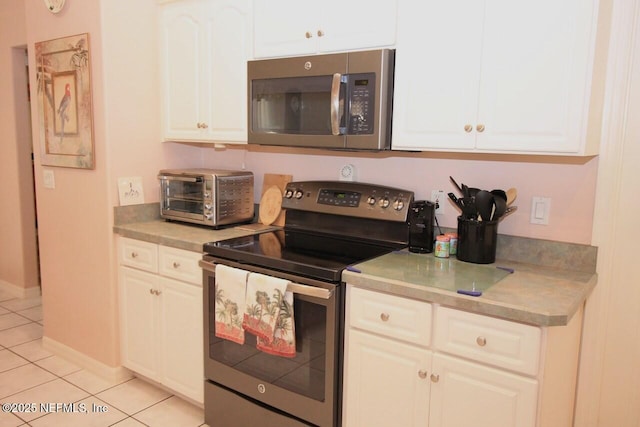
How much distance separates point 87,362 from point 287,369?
5.44 ft

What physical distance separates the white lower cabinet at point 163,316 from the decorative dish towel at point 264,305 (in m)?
0.46

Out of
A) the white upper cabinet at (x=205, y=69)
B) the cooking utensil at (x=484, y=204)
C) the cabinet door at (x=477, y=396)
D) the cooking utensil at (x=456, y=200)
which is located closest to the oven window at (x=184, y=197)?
the white upper cabinet at (x=205, y=69)

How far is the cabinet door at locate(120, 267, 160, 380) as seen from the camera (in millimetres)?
2703

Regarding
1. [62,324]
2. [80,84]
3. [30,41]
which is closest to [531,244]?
[80,84]

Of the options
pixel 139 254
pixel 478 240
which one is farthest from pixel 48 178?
pixel 478 240

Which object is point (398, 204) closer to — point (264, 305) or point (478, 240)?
point (478, 240)

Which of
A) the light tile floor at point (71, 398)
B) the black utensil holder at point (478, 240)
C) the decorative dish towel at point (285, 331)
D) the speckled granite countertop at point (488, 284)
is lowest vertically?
the light tile floor at point (71, 398)

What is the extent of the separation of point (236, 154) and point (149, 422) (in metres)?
1.61

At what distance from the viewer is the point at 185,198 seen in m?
2.89

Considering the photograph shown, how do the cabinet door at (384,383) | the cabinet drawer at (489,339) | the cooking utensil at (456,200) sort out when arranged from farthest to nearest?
1. the cooking utensil at (456,200)
2. the cabinet door at (384,383)
3. the cabinet drawer at (489,339)

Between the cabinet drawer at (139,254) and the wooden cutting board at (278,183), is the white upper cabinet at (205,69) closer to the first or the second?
the wooden cutting board at (278,183)

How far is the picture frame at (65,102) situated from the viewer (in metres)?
2.81

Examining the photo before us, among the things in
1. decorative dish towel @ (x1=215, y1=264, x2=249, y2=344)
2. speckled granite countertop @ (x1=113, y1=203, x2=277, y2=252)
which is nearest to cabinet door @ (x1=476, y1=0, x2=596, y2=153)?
decorative dish towel @ (x1=215, y1=264, x2=249, y2=344)

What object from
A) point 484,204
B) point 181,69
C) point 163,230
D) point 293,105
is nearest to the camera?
point 484,204
